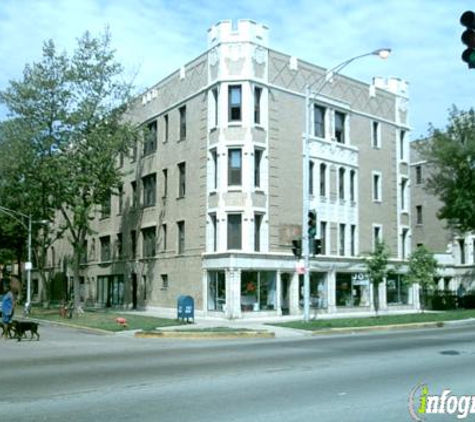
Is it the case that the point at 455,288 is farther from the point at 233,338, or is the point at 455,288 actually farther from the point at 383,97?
the point at 233,338

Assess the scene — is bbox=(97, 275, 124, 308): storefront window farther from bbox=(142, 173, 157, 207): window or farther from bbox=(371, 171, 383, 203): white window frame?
bbox=(371, 171, 383, 203): white window frame

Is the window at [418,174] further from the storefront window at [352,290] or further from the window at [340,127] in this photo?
the storefront window at [352,290]

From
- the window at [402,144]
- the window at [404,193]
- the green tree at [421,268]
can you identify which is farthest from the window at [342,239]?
the window at [402,144]

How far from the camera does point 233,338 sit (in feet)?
77.5

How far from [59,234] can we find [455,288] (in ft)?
103

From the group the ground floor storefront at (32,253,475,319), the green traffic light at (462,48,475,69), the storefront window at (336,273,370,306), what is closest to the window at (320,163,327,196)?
the ground floor storefront at (32,253,475,319)

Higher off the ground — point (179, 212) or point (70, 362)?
point (179, 212)

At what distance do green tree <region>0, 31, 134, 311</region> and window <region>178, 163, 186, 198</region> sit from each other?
3.47m

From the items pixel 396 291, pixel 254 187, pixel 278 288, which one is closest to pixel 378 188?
pixel 396 291

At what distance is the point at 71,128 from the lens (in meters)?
37.2

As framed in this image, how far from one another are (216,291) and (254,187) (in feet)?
18.8

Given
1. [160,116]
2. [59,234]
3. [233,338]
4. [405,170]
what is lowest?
[233,338]

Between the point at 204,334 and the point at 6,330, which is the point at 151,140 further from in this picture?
the point at 6,330

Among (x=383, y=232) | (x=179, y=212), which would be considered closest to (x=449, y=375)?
(x=179, y=212)
